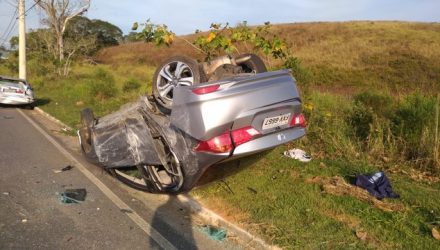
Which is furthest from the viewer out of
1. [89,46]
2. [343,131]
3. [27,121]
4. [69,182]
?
[89,46]

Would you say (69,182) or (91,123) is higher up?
(91,123)

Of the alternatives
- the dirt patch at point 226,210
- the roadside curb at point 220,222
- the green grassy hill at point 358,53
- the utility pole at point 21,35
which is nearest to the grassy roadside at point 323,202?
the dirt patch at point 226,210

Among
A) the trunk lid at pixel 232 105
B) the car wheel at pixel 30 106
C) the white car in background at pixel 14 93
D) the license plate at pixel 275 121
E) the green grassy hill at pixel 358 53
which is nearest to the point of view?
the trunk lid at pixel 232 105

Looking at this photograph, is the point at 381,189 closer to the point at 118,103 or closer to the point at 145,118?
the point at 145,118

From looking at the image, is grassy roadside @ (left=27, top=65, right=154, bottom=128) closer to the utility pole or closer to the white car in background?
the white car in background

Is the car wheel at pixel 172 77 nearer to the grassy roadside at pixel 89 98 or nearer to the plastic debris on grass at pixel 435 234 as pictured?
the plastic debris on grass at pixel 435 234

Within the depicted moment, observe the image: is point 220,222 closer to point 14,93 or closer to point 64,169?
point 64,169

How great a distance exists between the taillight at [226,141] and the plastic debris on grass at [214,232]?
0.99 meters

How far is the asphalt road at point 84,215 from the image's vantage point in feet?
13.8

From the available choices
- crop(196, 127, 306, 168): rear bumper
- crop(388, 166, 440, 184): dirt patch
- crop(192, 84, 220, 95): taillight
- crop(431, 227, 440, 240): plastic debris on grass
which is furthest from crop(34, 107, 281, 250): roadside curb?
crop(388, 166, 440, 184): dirt patch

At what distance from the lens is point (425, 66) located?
28875 mm

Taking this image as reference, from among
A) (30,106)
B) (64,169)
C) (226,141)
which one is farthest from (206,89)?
(30,106)

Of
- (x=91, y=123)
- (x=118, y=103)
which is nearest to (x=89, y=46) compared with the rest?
(x=118, y=103)

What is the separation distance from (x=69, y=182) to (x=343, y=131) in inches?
223
